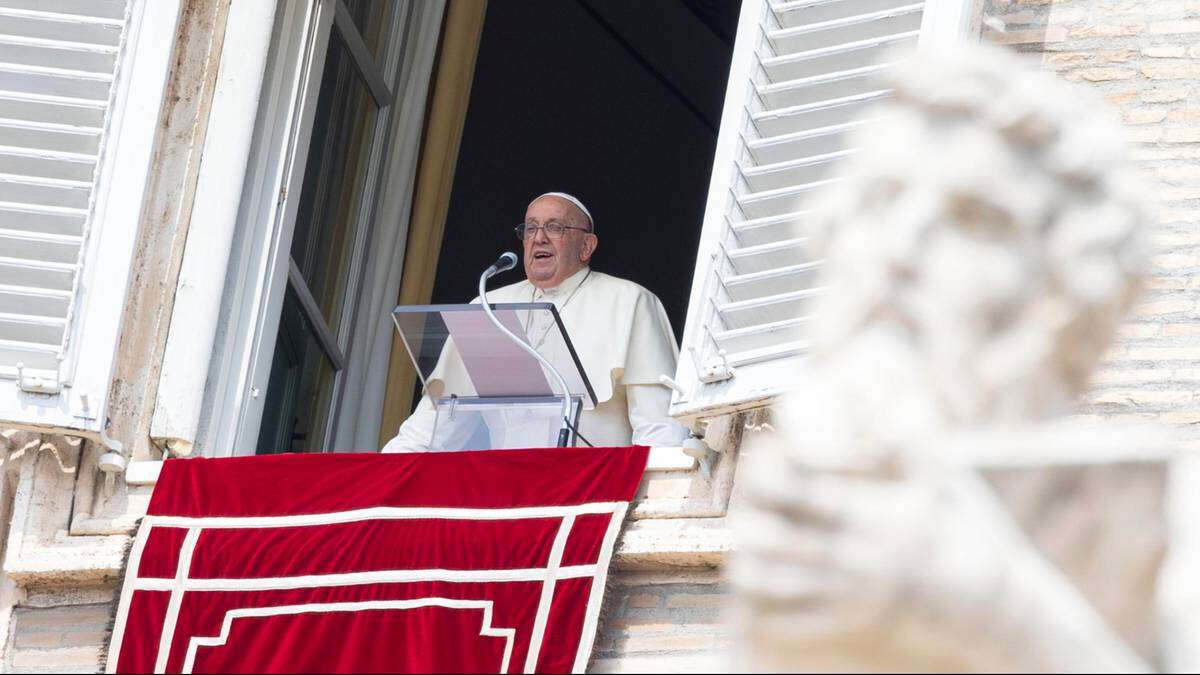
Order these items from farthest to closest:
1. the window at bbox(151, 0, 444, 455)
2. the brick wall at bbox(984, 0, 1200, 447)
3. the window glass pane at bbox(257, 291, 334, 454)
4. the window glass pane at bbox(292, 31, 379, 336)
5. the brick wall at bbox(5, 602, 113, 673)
Answer: the window glass pane at bbox(292, 31, 379, 336), the window glass pane at bbox(257, 291, 334, 454), the window at bbox(151, 0, 444, 455), the brick wall at bbox(5, 602, 113, 673), the brick wall at bbox(984, 0, 1200, 447)

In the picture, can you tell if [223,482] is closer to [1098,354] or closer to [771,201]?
[771,201]

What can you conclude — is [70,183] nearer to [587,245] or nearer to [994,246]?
[587,245]

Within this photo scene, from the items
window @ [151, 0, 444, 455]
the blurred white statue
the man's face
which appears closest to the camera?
the blurred white statue

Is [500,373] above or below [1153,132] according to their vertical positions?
below

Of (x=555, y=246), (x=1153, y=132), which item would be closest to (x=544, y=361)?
(x=1153, y=132)

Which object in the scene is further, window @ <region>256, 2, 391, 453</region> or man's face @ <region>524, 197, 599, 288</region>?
man's face @ <region>524, 197, 599, 288</region>

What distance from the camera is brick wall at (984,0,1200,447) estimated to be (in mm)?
5566

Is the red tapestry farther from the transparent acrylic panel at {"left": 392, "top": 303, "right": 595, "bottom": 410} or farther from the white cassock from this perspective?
the white cassock

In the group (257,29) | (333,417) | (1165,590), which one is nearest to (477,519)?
(257,29)

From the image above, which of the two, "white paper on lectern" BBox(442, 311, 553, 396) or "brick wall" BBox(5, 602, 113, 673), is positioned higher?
"white paper on lectern" BBox(442, 311, 553, 396)

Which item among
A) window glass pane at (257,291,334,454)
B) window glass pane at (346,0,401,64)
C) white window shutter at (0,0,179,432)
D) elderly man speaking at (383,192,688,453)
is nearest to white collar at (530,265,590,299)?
elderly man speaking at (383,192,688,453)

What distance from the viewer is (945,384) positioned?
162cm

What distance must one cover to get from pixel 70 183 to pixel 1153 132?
2572 millimetres

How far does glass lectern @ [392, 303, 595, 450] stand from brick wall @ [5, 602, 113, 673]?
1.06 metres
